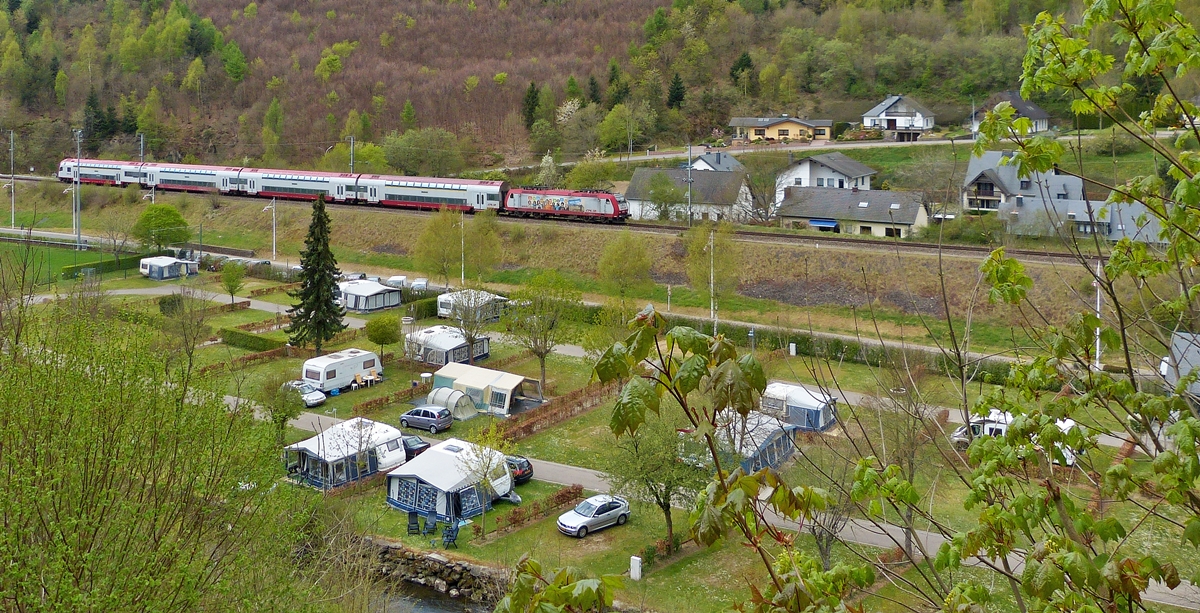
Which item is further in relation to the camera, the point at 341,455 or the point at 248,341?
the point at 248,341

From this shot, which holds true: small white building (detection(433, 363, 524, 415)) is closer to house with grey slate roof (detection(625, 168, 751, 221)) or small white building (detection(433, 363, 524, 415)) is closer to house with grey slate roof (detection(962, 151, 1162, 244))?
house with grey slate roof (detection(962, 151, 1162, 244))

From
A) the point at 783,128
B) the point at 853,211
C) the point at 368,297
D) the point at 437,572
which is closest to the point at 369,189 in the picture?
the point at 368,297

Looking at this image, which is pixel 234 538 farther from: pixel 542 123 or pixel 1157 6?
pixel 542 123

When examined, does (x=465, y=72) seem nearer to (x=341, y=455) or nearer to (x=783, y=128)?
(x=783, y=128)

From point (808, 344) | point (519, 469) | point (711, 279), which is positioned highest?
point (711, 279)

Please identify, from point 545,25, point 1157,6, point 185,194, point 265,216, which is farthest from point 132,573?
point 545,25

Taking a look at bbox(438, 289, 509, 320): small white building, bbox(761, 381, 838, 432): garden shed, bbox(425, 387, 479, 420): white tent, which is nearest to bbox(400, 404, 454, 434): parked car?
bbox(425, 387, 479, 420): white tent

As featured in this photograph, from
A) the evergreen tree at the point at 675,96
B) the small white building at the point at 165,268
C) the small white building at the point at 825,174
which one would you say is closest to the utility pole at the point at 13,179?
the small white building at the point at 165,268

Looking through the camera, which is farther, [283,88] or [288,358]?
[283,88]
